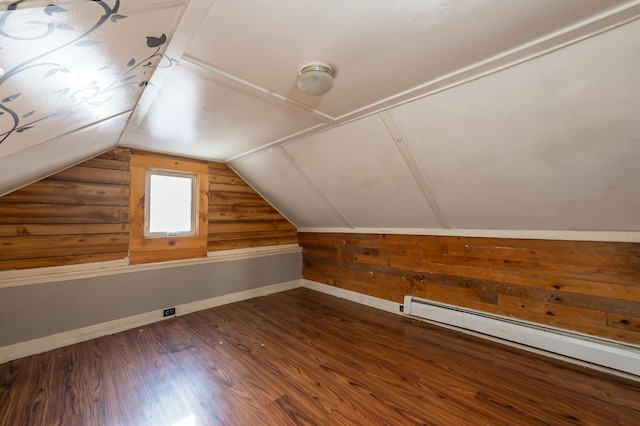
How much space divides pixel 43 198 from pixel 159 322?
153 centimetres

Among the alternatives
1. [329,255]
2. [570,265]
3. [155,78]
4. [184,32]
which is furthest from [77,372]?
[570,265]

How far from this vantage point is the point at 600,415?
58.8 inches

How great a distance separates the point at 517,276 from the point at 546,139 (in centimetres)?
129

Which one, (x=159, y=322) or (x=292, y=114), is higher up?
(x=292, y=114)

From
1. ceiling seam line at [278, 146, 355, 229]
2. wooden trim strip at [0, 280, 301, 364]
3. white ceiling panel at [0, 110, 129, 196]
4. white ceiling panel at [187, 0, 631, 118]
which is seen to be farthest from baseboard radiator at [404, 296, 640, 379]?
white ceiling panel at [0, 110, 129, 196]

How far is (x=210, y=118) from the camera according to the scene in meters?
1.95

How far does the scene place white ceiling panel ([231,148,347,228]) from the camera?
9.66ft

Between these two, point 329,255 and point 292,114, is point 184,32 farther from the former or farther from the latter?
point 329,255

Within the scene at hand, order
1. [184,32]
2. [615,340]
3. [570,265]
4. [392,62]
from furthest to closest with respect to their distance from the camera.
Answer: [570,265] < [615,340] < [392,62] < [184,32]

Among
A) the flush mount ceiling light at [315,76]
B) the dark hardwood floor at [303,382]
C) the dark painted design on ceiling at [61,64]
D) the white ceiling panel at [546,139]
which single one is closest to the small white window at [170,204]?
the dark hardwood floor at [303,382]

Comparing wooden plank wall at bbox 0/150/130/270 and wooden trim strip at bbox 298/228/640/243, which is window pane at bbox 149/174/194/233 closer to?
wooden plank wall at bbox 0/150/130/270

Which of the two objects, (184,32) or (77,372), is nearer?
(184,32)

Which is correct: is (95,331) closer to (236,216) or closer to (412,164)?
(236,216)

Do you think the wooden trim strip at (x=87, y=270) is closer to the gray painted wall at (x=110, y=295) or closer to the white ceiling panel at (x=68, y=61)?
the gray painted wall at (x=110, y=295)
